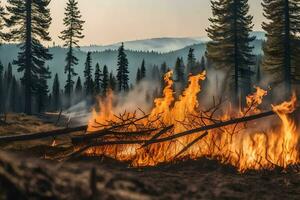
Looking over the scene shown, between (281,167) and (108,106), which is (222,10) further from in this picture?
(281,167)

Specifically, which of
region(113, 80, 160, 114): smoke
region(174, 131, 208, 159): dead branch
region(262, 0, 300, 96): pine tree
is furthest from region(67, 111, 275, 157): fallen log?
region(262, 0, 300, 96): pine tree

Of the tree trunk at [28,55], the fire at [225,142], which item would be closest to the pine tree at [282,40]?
the tree trunk at [28,55]

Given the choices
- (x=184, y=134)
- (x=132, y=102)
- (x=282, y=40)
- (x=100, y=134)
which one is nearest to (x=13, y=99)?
(x=132, y=102)

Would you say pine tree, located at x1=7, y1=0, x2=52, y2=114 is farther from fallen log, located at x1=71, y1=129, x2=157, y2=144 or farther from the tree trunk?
fallen log, located at x1=71, y1=129, x2=157, y2=144

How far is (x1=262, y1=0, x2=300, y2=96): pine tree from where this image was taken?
113 ft

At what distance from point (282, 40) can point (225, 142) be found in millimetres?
27998

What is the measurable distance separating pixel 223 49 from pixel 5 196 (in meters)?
36.1

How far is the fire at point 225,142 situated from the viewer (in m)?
8.37

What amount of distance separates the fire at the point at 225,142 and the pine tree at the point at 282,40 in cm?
2601

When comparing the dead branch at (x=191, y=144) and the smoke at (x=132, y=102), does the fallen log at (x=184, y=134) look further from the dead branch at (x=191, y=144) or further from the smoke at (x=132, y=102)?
the smoke at (x=132, y=102)

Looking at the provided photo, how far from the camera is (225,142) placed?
8.77m

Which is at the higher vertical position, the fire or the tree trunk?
the tree trunk

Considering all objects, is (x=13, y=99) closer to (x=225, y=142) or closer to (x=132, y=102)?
(x=132, y=102)

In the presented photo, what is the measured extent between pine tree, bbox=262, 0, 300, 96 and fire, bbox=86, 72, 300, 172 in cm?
2601
